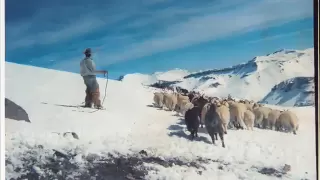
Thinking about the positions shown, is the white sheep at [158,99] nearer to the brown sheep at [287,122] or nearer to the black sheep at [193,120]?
the black sheep at [193,120]

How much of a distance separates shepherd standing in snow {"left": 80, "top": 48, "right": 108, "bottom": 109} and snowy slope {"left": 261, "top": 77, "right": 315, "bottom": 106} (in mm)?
495

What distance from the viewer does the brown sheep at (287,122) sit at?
1.24m

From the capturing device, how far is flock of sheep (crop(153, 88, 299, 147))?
1256mm

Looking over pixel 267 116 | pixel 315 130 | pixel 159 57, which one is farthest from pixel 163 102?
pixel 315 130

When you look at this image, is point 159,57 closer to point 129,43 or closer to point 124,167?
point 129,43

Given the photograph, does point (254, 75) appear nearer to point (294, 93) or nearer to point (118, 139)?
point (294, 93)

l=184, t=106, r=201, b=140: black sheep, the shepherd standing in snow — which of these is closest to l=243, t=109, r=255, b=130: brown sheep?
l=184, t=106, r=201, b=140: black sheep

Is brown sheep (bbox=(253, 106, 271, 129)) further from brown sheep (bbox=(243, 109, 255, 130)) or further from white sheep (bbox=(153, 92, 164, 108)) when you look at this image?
white sheep (bbox=(153, 92, 164, 108))

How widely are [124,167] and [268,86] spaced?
48 centimetres

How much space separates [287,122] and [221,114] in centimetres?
19

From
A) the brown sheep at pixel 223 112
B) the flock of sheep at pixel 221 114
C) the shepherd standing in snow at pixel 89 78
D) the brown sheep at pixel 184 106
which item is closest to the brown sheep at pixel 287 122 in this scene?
the flock of sheep at pixel 221 114

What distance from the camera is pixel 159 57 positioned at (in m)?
1.33

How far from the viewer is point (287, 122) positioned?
4.09 feet

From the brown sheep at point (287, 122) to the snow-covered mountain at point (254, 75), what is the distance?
0.04 metres
